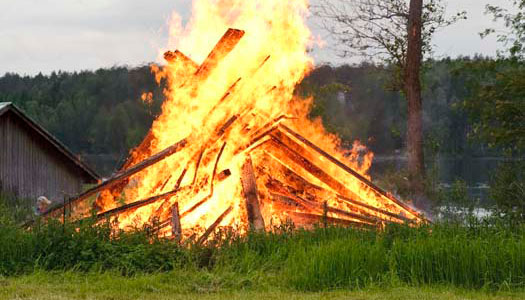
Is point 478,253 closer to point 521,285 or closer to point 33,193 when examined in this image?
point 521,285

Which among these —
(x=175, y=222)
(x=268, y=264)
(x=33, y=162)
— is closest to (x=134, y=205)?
(x=175, y=222)

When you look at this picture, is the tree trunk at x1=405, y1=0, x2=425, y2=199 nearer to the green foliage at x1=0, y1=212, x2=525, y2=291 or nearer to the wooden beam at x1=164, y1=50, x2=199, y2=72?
the wooden beam at x1=164, y1=50, x2=199, y2=72

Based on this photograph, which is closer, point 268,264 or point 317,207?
point 268,264

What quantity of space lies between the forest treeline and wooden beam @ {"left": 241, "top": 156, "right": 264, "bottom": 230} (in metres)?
8.75

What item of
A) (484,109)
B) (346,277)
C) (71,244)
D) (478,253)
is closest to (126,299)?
(71,244)

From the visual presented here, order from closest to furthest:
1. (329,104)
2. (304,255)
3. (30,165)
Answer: (304,255) < (329,104) < (30,165)

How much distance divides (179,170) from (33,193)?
17780 mm

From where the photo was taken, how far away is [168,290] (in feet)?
26.1

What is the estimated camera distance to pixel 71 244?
356 inches

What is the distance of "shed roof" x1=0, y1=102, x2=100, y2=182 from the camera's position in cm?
2536

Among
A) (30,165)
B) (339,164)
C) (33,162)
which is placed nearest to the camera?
(339,164)

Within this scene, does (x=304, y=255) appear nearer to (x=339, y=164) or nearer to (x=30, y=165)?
(x=339, y=164)

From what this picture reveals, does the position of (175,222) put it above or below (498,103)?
below

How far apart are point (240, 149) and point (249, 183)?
2.11ft
